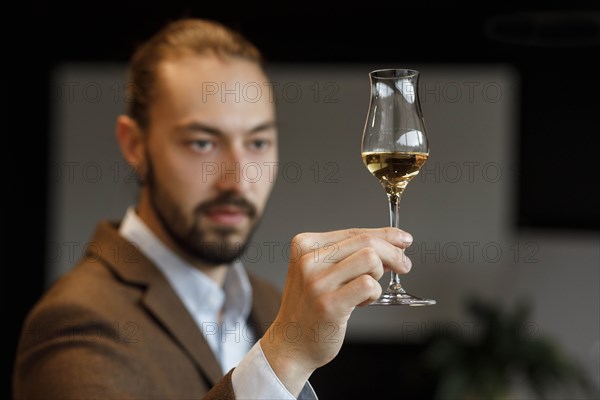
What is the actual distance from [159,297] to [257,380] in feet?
2.52

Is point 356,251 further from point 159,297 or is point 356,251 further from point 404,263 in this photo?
point 159,297

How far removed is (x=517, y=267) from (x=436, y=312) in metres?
0.66

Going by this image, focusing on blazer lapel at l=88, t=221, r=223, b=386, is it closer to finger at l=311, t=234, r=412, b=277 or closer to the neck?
the neck

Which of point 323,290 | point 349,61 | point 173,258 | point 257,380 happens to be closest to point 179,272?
point 173,258

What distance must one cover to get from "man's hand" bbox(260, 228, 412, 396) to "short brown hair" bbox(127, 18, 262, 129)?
1145mm

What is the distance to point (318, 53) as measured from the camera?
6234 mm

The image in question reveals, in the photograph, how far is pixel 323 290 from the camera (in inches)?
54.5

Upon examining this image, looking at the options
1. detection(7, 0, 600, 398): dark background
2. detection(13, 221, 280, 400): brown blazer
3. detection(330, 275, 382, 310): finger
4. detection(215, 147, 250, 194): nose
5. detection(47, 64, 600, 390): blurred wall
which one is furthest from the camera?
detection(47, 64, 600, 390): blurred wall

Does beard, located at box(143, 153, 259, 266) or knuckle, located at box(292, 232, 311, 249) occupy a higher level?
knuckle, located at box(292, 232, 311, 249)

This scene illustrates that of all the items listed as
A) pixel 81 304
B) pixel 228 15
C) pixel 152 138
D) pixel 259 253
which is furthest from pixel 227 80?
pixel 259 253

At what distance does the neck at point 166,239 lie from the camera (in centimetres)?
236

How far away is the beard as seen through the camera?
2.31 meters

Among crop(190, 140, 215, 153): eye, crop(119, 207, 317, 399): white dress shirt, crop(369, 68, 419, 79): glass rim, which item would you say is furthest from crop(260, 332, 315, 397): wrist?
crop(190, 140, 215, 153): eye

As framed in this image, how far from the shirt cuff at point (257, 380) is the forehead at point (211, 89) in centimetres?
97
